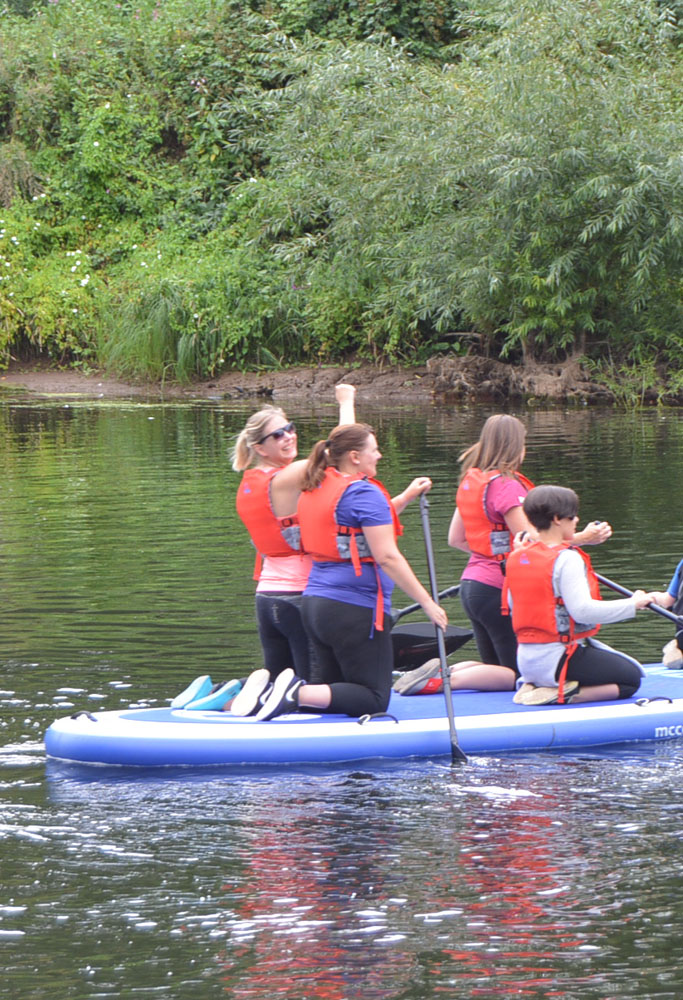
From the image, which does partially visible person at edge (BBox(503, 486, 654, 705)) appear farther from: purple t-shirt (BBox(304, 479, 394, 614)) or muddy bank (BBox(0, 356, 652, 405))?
muddy bank (BBox(0, 356, 652, 405))

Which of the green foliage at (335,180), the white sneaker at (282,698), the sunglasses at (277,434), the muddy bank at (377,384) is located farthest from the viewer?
the muddy bank at (377,384)

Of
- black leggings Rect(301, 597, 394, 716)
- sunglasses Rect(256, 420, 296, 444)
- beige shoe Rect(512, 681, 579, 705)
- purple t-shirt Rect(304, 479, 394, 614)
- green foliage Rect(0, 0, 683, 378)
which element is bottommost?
beige shoe Rect(512, 681, 579, 705)

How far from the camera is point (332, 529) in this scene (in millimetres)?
6227

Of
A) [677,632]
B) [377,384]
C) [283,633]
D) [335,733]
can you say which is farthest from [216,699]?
[377,384]

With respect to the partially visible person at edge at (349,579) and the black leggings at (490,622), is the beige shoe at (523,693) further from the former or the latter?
the partially visible person at edge at (349,579)

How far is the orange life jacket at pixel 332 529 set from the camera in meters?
6.20

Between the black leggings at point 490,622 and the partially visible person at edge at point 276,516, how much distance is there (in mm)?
794

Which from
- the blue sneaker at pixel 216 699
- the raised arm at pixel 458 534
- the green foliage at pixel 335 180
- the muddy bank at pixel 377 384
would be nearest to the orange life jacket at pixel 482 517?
the raised arm at pixel 458 534

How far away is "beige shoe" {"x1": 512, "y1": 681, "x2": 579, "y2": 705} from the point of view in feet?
21.5

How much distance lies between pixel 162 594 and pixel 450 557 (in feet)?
7.59

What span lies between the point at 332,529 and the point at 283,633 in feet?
2.24

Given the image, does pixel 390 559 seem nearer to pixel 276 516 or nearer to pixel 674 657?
pixel 276 516

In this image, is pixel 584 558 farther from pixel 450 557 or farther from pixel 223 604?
pixel 450 557

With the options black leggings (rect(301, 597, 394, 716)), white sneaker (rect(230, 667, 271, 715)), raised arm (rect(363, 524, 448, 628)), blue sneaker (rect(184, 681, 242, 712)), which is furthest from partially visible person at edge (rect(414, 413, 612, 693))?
blue sneaker (rect(184, 681, 242, 712))
